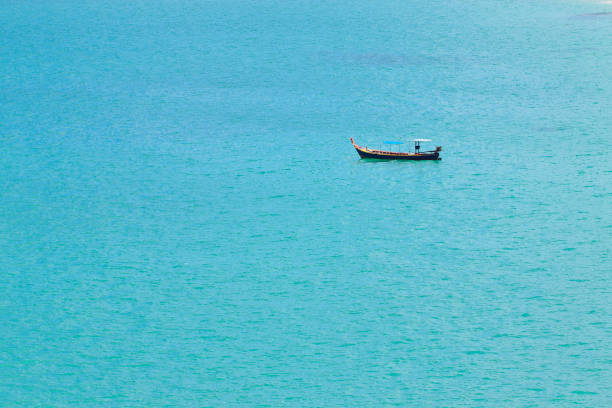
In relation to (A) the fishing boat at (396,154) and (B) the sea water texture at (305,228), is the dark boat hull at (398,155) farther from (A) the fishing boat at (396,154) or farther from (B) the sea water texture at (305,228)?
(B) the sea water texture at (305,228)

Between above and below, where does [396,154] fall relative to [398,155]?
above

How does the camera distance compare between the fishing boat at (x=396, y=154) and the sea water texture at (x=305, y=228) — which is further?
the fishing boat at (x=396, y=154)

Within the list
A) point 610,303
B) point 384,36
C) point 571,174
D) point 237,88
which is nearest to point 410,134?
point 571,174

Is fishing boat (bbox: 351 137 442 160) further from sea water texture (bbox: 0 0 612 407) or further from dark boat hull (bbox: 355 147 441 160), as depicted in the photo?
sea water texture (bbox: 0 0 612 407)

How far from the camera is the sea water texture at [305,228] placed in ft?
125

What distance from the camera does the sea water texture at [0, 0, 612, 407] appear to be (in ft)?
→ 125

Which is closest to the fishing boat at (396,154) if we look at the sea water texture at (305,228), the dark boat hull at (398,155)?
the dark boat hull at (398,155)

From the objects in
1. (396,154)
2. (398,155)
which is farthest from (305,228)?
(398,155)

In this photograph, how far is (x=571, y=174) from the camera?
58781mm

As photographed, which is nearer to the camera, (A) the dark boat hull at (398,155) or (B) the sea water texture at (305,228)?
(B) the sea water texture at (305,228)

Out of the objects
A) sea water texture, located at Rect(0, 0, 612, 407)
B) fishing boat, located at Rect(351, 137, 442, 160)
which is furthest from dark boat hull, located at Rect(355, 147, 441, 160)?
sea water texture, located at Rect(0, 0, 612, 407)

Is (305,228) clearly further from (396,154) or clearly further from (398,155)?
Result: (398,155)

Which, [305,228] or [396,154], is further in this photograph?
[396,154]

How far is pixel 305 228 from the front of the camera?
5228 cm
